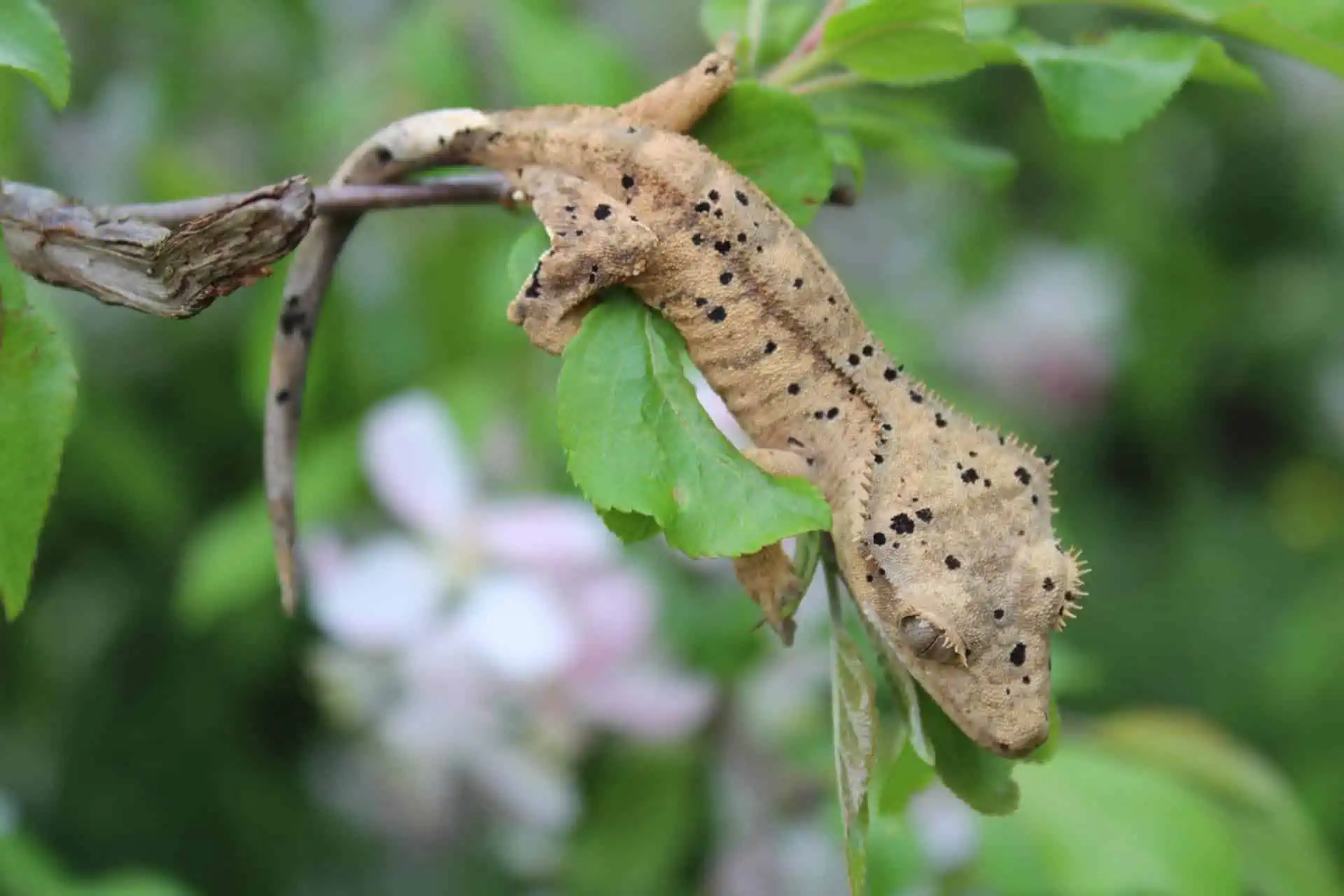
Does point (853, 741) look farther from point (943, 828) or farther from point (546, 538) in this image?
point (943, 828)

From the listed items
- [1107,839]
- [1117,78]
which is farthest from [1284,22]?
[1107,839]

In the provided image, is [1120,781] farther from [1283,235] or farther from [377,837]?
[1283,235]

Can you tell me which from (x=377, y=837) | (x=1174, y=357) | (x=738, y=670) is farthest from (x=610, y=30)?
(x=738, y=670)

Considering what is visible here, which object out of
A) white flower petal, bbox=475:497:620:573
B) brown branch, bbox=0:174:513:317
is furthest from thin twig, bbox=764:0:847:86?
white flower petal, bbox=475:497:620:573

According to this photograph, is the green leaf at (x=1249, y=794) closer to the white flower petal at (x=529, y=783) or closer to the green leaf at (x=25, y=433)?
the white flower petal at (x=529, y=783)

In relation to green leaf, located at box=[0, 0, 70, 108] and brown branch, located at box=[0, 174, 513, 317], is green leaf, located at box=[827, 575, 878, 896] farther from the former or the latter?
green leaf, located at box=[0, 0, 70, 108]
